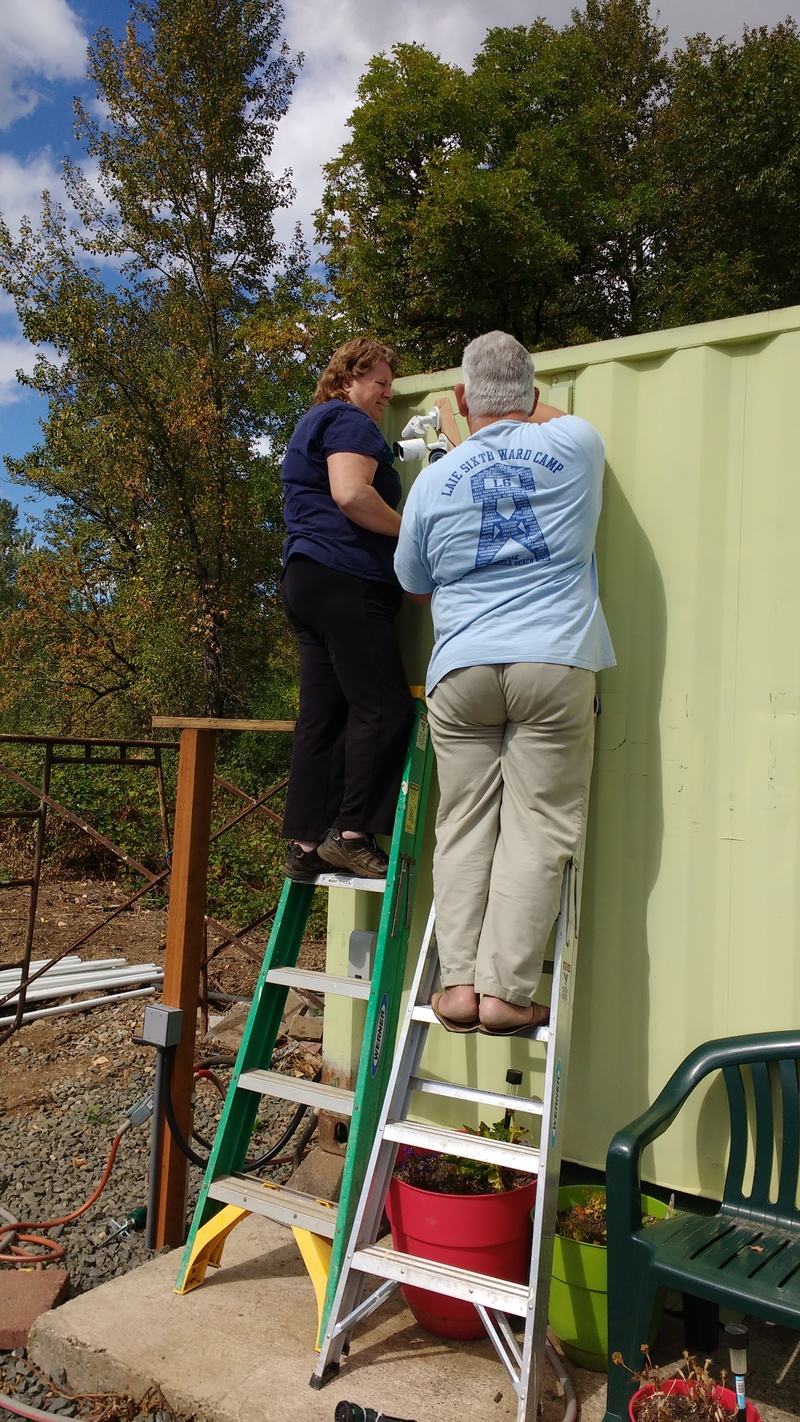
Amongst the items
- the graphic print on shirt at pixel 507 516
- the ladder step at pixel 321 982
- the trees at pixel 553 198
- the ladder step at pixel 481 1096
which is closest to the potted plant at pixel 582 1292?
the ladder step at pixel 481 1096

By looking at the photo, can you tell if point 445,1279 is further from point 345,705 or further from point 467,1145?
point 345,705

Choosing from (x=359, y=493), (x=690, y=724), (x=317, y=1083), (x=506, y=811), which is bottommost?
(x=317, y=1083)

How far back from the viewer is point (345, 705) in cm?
273

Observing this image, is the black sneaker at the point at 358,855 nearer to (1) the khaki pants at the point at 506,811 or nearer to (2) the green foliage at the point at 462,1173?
(1) the khaki pants at the point at 506,811

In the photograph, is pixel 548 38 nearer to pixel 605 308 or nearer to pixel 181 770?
pixel 605 308

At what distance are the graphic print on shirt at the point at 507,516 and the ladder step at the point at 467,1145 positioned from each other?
50.9 inches

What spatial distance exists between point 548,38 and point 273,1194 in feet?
54.1

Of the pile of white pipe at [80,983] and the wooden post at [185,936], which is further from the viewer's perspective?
the pile of white pipe at [80,983]

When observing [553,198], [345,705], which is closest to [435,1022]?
[345,705]

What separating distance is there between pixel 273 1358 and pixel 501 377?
2304 millimetres

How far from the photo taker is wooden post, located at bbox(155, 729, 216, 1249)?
2857 millimetres

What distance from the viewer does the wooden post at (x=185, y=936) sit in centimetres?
286

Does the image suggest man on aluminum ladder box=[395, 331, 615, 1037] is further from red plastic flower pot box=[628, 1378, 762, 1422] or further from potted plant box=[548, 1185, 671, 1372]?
red plastic flower pot box=[628, 1378, 762, 1422]

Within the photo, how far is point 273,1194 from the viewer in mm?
2402
